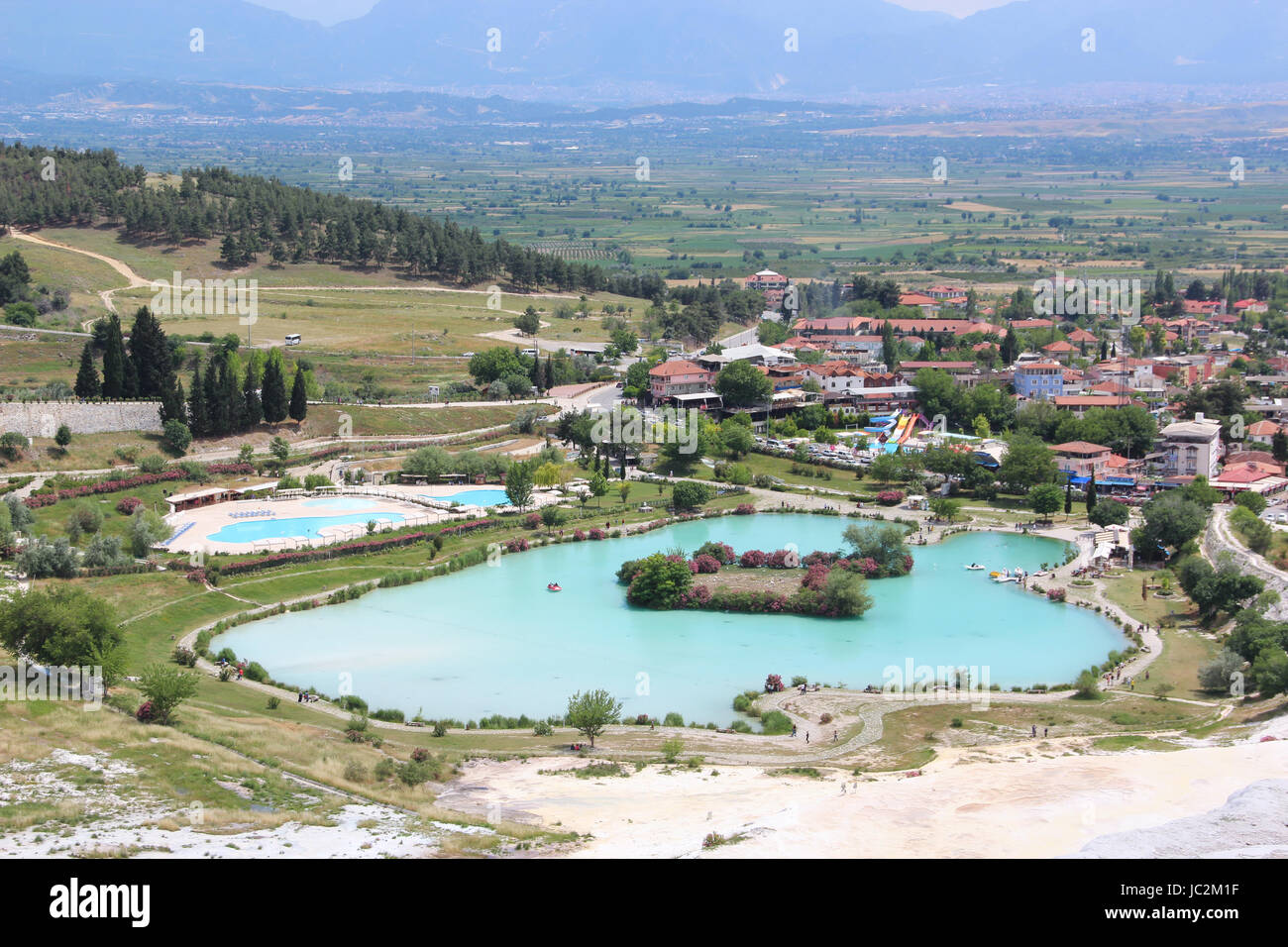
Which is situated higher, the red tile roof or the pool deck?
the red tile roof

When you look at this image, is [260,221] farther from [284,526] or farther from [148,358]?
[284,526]

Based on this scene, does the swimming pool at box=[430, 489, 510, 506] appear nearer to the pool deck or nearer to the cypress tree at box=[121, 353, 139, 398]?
the pool deck

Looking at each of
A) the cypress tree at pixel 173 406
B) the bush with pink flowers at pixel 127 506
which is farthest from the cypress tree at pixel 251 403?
the bush with pink flowers at pixel 127 506

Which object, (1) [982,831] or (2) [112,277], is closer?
(1) [982,831]

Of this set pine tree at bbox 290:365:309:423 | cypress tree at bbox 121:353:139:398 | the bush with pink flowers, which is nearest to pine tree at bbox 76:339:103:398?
cypress tree at bbox 121:353:139:398


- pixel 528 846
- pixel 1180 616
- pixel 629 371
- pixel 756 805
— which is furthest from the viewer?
pixel 629 371
